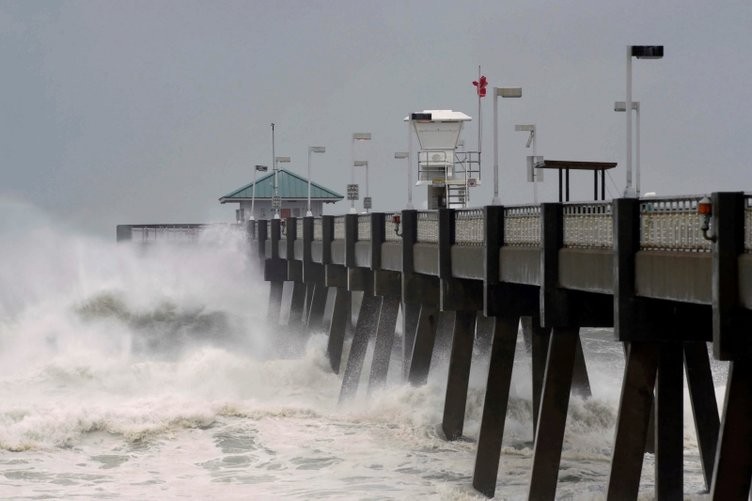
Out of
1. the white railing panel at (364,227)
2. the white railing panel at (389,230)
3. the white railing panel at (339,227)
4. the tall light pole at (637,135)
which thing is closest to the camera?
the tall light pole at (637,135)

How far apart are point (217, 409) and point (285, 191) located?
55.4m

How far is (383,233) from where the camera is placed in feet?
129

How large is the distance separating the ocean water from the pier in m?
1.57

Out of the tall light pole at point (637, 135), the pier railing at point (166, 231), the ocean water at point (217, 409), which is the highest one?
the tall light pole at point (637, 135)

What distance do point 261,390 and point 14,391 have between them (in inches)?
299

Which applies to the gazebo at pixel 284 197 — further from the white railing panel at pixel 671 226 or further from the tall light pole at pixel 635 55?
the white railing panel at pixel 671 226

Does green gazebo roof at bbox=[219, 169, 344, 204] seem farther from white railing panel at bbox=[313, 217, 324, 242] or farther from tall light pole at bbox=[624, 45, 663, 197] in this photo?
tall light pole at bbox=[624, 45, 663, 197]

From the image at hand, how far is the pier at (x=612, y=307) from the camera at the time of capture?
18.0 meters

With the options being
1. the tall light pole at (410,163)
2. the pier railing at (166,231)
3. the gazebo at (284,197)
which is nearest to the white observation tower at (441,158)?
the tall light pole at (410,163)

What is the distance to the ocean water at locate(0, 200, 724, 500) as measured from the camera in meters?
31.1

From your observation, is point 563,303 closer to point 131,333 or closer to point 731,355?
point 731,355

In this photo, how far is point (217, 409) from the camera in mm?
41812

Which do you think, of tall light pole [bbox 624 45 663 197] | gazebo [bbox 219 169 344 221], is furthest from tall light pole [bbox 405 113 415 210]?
gazebo [bbox 219 169 344 221]

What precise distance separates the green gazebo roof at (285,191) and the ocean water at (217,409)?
29457 mm
